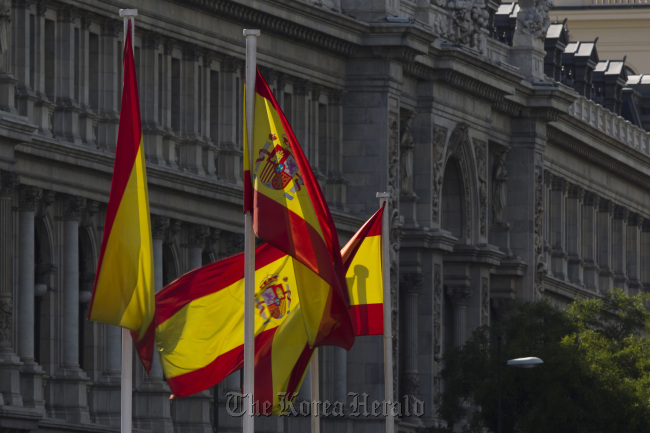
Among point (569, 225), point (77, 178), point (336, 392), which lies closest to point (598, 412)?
point (336, 392)

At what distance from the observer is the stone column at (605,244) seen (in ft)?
404

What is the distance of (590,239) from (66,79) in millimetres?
53717

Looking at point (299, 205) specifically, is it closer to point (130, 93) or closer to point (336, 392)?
point (130, 93)

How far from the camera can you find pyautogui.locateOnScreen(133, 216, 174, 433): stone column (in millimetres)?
74875

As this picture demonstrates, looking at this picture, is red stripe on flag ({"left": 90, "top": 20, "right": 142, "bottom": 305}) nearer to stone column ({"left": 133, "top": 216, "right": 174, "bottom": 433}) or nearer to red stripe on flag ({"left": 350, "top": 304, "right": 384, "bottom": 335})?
red stripe on flag ({"left": 350, "top": 304, "right": 384, "bottom": 335})

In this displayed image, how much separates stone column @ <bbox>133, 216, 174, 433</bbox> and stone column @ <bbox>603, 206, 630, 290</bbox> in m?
52.5

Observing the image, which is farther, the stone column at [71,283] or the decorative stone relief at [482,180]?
the decorative stone relief at [482,180]

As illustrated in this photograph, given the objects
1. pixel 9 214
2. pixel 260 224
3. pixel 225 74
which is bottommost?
pixel 260 224

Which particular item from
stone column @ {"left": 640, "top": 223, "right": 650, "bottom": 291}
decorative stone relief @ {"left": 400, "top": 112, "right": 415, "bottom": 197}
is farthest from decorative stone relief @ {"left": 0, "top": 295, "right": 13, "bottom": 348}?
stone column @ {"left": 640, "top": 223, "right": 650, "bottom": 291}

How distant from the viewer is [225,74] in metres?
80.9

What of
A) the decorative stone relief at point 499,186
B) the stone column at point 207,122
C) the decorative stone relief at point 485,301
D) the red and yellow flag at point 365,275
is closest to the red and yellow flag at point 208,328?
the red and yellow flag at point 365,275

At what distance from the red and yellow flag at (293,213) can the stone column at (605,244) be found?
8190cm

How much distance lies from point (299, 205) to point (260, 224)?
0.74 metres

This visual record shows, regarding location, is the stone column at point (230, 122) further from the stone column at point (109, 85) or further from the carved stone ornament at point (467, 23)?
the carved stone ornament at point (467, 23)
